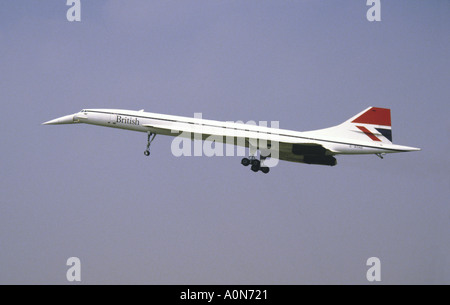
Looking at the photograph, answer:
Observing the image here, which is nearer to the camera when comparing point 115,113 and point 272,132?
point 272,132

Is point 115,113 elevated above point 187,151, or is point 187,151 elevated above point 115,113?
point 115,113

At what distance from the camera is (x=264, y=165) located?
28.5m

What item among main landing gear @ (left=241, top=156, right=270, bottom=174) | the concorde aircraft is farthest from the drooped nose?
main landing gear @ (left=241, top=156, right=270, bottom=174)

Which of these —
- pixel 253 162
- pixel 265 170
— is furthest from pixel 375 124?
pixel 253 162

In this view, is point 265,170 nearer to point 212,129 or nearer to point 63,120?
point 212,129

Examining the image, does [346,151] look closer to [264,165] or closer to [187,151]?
[264,165]

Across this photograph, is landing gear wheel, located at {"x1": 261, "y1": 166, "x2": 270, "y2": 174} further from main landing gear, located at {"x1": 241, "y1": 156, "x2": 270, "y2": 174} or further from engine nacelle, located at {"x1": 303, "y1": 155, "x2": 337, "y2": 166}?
engine nacelle, located at {"x1": 303, "y1": 155, "x2": 337, "y2": 166}

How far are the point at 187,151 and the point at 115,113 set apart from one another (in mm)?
4452

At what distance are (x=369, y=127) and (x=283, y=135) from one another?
11.2 ft

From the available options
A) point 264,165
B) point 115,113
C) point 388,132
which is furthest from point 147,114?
point 388,132

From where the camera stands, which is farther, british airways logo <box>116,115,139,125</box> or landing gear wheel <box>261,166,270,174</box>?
british airways logo <box>116,115,139,125</box>

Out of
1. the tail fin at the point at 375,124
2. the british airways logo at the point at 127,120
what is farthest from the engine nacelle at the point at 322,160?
the british airways logo at the point at 127,120

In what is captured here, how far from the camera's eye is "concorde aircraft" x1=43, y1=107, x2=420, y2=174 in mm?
26234

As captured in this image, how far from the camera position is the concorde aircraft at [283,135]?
26.2 metres
